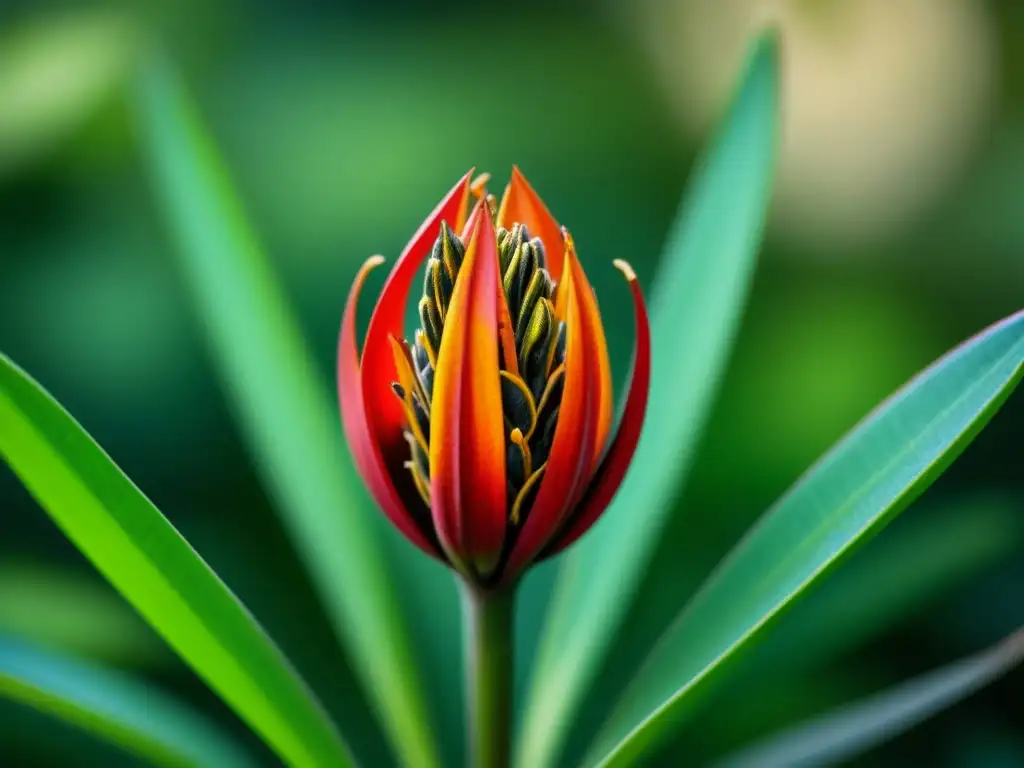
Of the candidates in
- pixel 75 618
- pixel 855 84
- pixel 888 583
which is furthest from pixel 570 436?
pixel 855 84

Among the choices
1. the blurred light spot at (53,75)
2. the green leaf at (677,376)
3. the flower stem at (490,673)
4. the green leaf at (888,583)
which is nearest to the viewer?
the flower stem at (490,673)

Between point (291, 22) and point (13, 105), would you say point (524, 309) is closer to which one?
point (13, 105)

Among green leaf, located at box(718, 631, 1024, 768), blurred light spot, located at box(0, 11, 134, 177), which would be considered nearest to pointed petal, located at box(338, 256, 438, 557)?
green leaf, located at box(718, 631, 1024, 768)

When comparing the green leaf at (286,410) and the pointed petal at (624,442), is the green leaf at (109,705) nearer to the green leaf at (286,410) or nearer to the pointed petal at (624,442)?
the green leaf at (286,410)

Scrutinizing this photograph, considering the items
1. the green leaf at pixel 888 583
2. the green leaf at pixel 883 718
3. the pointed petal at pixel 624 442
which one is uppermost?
the pointed petal at pixel 624 442

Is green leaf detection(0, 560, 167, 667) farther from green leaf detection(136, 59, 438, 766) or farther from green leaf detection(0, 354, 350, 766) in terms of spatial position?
green leaf detection(0, 354, 350, 766)

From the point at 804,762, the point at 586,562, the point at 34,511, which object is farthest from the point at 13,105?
the point at 804,762

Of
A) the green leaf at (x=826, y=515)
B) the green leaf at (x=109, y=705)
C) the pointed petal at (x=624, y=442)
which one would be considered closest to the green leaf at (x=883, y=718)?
the green leaf at (x=826, y=515)
